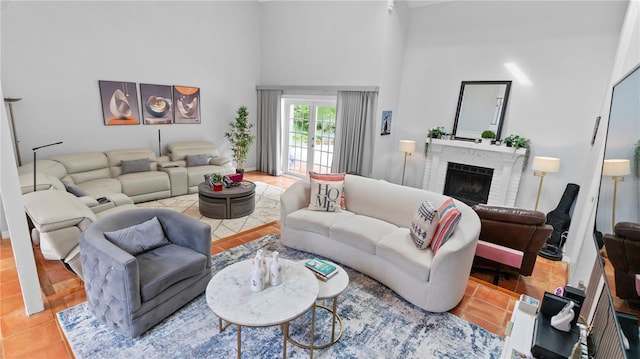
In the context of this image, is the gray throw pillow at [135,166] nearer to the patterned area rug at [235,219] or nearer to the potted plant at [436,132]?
the patterned area rug at [235,219]

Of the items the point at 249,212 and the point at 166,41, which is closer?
the point at 249,212

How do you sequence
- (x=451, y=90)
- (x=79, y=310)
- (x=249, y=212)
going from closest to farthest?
(x=79, y=310) < (x=249, y=212) < (x=451, y=90)

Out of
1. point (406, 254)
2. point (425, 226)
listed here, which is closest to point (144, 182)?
point (406, 254)

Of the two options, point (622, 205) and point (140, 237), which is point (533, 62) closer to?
point (622, 205)

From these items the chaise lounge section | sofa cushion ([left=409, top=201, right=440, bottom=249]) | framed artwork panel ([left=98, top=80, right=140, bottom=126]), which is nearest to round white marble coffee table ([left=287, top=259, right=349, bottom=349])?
sofa cushion ([left=409, top=201, right=440, bottom=249])

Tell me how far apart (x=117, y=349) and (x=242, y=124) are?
196 inches

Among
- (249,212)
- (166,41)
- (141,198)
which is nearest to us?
(249,212)

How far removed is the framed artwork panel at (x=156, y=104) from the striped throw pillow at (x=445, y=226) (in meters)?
5.43

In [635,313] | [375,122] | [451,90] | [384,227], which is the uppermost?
[451,90]

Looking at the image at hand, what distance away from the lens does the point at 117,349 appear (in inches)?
81.4

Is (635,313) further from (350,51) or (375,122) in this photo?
(350,51)

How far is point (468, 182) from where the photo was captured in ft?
17.8

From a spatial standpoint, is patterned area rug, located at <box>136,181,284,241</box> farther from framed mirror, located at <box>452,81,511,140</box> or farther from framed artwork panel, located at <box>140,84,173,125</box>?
framed mirror, located at <box>452,81,511,140</box>

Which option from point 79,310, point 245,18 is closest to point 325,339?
point 79,310
